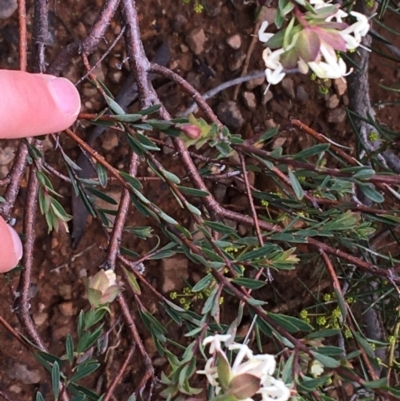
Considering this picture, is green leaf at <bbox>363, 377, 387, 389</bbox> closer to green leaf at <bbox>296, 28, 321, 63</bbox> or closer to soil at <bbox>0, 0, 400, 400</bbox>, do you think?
green leaf at <bbox>296, 28, 321, 63</bbox>

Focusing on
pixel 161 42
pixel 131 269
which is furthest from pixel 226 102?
pixel 131 269

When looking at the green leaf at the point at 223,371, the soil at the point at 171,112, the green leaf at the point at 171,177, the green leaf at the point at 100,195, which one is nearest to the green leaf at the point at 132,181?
the green leaf at the point at 171,177

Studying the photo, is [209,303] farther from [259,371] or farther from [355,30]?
[355,30]

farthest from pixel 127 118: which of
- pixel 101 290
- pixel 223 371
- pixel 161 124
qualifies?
pixel 223 371

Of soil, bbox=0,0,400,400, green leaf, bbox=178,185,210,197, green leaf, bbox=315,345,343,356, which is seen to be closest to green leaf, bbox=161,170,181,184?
green leaf, bbox=178,185,210,197

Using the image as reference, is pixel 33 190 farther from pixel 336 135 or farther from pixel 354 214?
pixel 336 135

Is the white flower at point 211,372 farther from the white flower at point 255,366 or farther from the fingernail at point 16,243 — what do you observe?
the fingernail at point 16,243
